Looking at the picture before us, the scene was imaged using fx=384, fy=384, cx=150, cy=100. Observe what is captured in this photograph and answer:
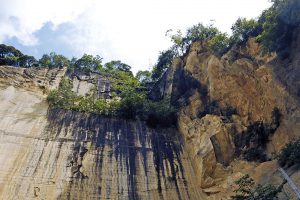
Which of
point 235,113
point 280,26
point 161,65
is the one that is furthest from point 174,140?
point 161,65

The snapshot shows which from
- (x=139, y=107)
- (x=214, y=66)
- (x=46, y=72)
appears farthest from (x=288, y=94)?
(x=46, y=72)

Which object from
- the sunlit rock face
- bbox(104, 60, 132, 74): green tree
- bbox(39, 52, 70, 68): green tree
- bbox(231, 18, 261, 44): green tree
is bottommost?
the sunlit rock face

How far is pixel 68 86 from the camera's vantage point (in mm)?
27547

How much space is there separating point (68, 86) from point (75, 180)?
10.5 metres

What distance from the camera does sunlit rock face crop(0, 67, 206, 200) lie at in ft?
59.3

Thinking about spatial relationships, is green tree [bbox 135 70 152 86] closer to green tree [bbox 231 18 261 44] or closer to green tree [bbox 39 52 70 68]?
green tree [bbox 39 52 70 68]

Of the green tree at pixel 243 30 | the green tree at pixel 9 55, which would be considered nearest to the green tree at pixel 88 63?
the green tree at pixel 9 55

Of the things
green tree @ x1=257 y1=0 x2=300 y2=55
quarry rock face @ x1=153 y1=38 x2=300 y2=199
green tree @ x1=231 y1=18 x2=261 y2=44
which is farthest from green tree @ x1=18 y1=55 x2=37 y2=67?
green tree @ x1=257 y1=0 x2=300 y2=55

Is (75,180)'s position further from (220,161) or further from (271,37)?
(271,37)

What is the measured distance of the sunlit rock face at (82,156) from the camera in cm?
1808

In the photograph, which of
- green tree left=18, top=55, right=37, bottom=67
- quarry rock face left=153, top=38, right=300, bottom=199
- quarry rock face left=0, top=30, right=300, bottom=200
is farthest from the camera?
green tree left=18, top=55, right=37, bottom=67

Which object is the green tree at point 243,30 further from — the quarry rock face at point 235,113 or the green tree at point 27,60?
the green tree at point 27,60

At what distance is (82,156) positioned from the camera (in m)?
20.1

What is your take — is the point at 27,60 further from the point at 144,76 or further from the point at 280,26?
the point at 280,26
